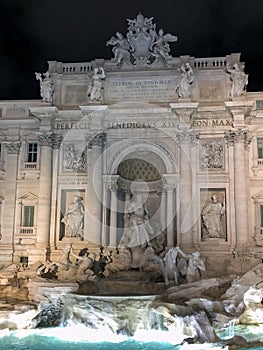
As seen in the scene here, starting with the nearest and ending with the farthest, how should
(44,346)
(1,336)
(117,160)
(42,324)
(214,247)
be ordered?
(44,346) < (1,336) < (42,324) < (214,247) < (117,160)

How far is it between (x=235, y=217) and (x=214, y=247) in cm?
184

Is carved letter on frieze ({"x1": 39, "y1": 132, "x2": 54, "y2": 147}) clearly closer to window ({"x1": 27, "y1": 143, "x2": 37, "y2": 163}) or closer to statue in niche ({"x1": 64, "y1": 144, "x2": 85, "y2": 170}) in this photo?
statue in niche ({"x1": 64, "y1": 144, "x2": 85, "y2": 170})

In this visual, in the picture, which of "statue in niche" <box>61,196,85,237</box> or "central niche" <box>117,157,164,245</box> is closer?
"statue in niche" <box>61,196,85,237</box>

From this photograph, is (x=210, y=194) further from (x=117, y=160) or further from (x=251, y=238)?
(x=117, y=160)

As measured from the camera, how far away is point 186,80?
25312mm

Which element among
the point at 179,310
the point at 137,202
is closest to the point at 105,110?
the point at 137,202

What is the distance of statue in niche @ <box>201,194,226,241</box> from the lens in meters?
24.6

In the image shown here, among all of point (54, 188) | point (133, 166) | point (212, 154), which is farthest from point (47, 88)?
point (212, 154)

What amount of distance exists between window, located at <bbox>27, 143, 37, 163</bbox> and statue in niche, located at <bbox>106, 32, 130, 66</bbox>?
661 centimetres

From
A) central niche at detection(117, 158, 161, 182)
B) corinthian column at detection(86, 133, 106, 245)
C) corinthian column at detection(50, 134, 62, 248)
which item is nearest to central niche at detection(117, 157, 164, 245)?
central niche at detection(117, 158, 161, 182)

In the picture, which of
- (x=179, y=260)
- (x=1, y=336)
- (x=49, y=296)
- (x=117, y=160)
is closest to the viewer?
(x=1, y=336)

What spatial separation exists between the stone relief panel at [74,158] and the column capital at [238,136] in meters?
7.69

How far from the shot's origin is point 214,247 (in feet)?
79.9

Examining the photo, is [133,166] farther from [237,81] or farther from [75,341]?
[75,341]
